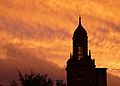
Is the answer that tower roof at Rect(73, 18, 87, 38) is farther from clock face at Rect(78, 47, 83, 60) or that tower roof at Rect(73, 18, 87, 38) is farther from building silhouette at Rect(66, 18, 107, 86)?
clock face at Rect(78, 47, 83, 60)

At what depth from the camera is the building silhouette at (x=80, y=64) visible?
92625mm

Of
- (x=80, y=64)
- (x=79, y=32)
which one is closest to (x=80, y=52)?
(x=80, y=64)

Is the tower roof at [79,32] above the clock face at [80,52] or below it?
above

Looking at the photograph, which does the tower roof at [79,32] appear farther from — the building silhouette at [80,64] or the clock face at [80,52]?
the clock face at [80,52]

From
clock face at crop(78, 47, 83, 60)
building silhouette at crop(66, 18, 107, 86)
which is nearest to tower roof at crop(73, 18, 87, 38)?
building silhouette at crop(66, 18, 107, 86)

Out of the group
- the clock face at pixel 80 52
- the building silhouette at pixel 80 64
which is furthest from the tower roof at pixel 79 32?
the clock face at pixel 80 52

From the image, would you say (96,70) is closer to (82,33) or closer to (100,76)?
(100,76)

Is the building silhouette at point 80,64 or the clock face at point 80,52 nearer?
the building silhouette at point 80,64

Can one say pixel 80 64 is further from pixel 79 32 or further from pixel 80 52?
pixel 79 32

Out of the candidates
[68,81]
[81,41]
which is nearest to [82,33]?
[81,41]

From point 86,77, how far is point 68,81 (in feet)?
9.22

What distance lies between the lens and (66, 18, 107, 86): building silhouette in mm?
92625

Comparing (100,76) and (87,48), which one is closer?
(87,48)

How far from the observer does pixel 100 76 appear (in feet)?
324
